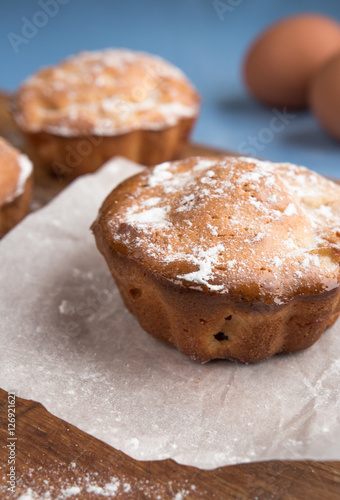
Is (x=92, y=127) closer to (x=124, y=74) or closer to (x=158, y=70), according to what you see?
(x=124, y=74)

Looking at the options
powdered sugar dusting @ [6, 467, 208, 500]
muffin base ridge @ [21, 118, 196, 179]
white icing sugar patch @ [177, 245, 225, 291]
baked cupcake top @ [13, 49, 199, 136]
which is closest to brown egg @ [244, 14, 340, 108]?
baked cupcake top @ [13, 49, 199, 136]

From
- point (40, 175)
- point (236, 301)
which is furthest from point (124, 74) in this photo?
point (236, 301)

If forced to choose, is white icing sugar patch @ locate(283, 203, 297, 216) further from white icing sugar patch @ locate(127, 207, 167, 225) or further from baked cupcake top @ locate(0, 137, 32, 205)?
baked cupcake top @ locate(0, 137, 32, 205)

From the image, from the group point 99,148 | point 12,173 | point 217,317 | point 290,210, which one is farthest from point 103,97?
point 217,317

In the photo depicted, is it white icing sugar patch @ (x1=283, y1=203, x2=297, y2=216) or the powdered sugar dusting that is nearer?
the powdered sugar dusting

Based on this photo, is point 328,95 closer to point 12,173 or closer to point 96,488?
point 12,173

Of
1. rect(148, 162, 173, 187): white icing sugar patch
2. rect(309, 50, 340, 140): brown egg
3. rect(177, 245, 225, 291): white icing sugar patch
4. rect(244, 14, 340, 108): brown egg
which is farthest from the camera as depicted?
rect(244, 14, 340, 108): brown egg

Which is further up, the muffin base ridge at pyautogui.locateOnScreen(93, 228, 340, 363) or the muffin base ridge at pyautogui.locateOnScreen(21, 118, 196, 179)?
the muffin base ridge at pyautogui.locateOnScreen(93, 228, 340, 363)
